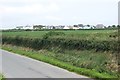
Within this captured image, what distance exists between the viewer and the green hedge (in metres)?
25.4

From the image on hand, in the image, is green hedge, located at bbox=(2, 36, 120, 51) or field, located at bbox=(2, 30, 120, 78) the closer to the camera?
field, located at bbox=(2, 30, 120, 78)

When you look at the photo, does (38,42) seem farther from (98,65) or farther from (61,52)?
(98,65)

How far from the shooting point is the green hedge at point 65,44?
83.4 ft

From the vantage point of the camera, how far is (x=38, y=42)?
141ft

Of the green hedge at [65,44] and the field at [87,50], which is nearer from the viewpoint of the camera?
the field at [87,50]

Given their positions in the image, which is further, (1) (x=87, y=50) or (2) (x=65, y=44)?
(2) (x=65, y=44)

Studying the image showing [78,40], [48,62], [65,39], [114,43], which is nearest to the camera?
[114,43]

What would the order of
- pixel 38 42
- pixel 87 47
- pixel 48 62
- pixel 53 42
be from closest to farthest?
pixel 48 62 → pixel 87 47 → pixel 53 42 → pixel 38 42

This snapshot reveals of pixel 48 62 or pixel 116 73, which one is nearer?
pixel 116 73

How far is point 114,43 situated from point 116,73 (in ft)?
19.3

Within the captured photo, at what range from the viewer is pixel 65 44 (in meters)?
34.8

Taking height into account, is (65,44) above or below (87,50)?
above

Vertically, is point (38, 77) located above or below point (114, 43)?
below

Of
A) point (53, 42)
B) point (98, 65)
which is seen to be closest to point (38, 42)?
point (53, 42)
